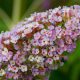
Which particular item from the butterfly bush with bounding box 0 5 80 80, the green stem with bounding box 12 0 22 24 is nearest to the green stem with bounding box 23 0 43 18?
the green stem with bounding box 12 0 22 24

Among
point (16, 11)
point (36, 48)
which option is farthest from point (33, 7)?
point (36, 48)

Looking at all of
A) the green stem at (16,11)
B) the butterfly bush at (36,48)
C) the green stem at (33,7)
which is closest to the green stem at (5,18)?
the green stem at (16,11)

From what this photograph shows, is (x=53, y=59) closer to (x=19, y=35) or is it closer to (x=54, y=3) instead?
(x=19, y=35)

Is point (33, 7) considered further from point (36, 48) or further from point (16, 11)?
point (36, 48)


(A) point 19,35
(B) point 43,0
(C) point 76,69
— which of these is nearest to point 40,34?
(A) point 19,35

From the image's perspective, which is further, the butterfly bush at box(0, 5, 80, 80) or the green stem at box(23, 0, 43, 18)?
the green stem at box(23, 0, 43, 18)

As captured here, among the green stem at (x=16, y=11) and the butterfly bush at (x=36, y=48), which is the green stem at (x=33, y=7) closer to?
the green stem at (x=16, y=11)

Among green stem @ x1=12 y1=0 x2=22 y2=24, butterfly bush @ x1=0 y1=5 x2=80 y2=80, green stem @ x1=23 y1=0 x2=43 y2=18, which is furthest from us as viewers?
green stem @ x1=12 y1=0 x2=22 y2=24

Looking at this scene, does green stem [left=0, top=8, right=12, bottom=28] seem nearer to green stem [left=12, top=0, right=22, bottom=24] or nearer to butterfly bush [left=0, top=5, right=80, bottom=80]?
green stem [left=12, top=0, right=22, bottom=24]
